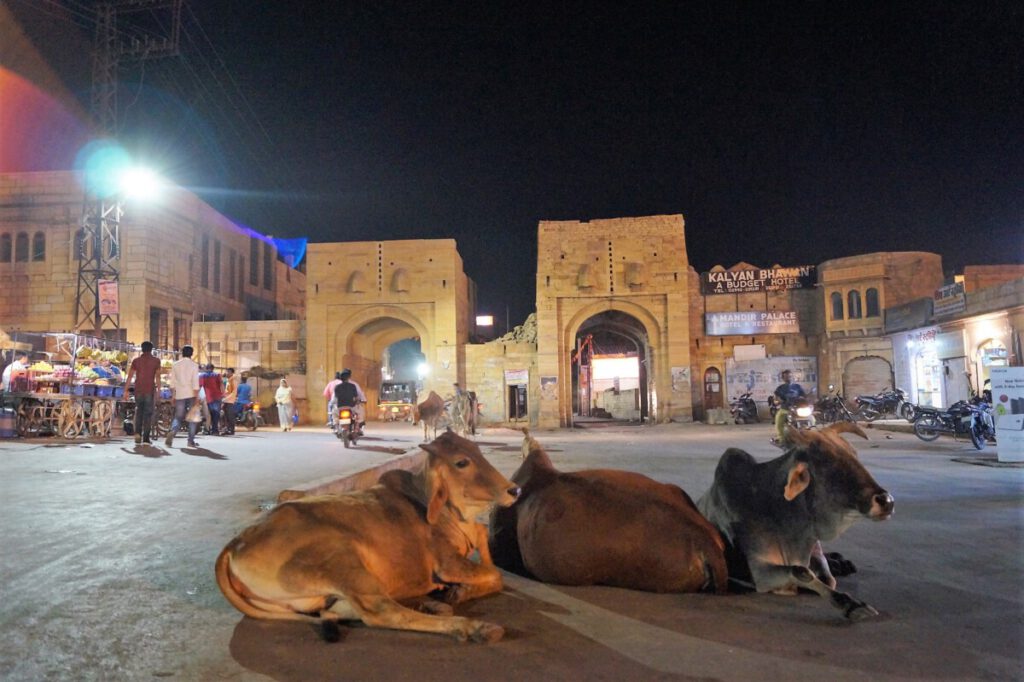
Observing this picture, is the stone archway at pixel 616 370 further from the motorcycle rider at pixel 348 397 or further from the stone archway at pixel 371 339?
the motorcycle rider at pixel 348 397

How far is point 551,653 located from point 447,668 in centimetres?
48

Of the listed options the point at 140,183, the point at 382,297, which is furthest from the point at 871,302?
the point at 140,183

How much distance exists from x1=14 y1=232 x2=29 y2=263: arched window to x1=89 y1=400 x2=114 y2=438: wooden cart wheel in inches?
843

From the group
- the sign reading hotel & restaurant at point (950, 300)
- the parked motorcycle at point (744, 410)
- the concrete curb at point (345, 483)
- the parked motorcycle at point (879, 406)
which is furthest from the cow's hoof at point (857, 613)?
the parked motorcycle at point (744, 410)

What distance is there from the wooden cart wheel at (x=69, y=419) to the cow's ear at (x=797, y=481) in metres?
14.8

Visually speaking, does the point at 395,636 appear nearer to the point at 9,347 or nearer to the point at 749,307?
the point at 9,347

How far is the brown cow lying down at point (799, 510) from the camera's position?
322 cm

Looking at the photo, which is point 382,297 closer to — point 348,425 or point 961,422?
point 348,425

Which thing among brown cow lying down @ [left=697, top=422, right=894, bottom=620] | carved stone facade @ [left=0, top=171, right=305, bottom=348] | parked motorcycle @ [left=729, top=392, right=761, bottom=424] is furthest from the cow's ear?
carved stone facade @ [left=0, top=171, right=305, bottom=348]

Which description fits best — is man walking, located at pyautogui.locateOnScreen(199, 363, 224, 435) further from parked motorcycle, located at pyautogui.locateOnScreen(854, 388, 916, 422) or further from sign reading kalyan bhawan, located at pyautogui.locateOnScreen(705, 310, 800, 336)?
sign reading kalyan bhawan, located at pyautogui.locateOnScreen(705, 310, 800, 336)

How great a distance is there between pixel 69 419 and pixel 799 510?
14788 millimetres

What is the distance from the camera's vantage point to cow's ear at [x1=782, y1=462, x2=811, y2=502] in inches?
130

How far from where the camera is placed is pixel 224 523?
4.89 meters

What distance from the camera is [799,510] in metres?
3.45
